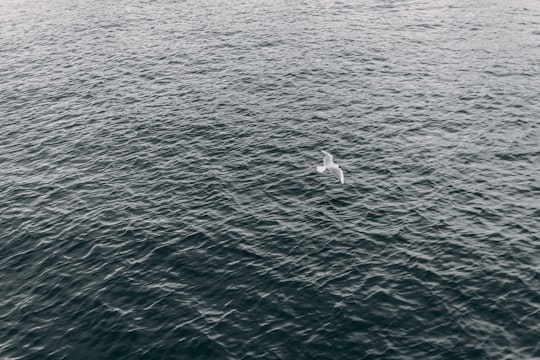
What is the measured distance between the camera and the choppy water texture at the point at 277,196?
2992 centimetres

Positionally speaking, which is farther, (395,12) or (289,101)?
(395,12)

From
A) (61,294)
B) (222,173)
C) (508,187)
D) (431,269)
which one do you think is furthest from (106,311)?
(508,187)

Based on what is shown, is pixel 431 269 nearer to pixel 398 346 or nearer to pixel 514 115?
pixel 398 346

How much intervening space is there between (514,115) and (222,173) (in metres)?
31.6

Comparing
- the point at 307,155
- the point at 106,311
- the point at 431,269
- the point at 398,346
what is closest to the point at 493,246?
the point at 431,269

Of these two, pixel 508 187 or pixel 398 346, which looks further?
pixel 508 187

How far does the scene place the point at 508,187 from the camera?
4097cm

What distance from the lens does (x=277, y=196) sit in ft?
139

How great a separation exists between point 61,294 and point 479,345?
1070 inches

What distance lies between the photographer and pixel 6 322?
31141 mm

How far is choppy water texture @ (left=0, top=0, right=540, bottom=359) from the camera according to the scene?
1178 inches

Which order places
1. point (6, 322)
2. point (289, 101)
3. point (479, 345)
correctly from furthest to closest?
point (289, 101) → point (6, 322) → point (479, 345)

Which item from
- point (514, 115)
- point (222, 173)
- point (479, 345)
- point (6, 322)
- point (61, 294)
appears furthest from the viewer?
point (514, 115)

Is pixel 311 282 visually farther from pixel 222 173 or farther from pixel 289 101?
pixel 289 101
